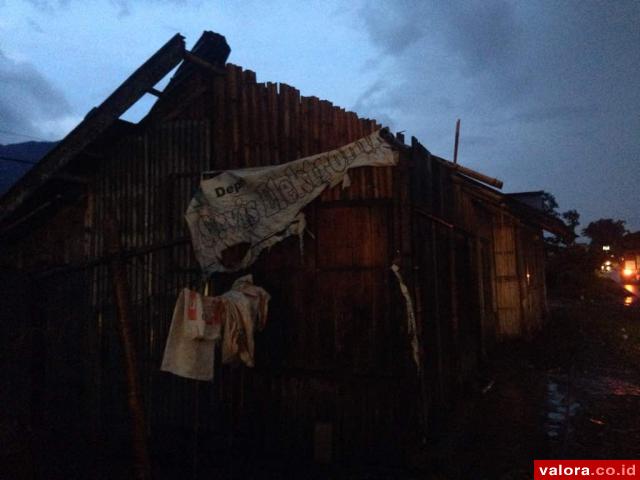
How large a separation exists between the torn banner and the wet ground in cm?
406

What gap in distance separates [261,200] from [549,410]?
6986 mm

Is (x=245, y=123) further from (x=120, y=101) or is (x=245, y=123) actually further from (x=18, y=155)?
(x=18, y=155)

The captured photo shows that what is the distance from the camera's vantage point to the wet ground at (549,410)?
615 centimetres

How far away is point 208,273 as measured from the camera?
628cm

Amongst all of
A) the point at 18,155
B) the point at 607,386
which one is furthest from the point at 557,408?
the point at 18,155

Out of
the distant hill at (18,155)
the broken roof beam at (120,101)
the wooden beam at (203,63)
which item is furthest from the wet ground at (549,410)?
the distant hill at (18,155)

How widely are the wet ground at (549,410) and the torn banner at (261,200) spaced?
160 inches

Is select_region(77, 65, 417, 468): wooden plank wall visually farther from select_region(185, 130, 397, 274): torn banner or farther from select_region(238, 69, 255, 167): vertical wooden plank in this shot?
select_region(185, 130, 397, 274): torn banner

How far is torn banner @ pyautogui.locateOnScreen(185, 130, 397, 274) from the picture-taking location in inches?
240

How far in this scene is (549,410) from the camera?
829 cm

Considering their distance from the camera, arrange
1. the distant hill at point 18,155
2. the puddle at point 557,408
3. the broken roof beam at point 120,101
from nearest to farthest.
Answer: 1. the broken roof beam at point 120,101
2. the puddle at point 557,408
3. the distant hill at point 18,155

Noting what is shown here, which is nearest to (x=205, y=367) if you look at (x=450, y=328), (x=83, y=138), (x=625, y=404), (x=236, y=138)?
(x=236, y=138)

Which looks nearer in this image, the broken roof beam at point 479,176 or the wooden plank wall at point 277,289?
the wooden plank wall at point 277,289
